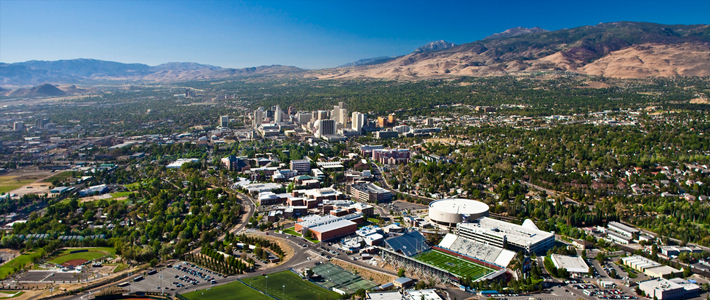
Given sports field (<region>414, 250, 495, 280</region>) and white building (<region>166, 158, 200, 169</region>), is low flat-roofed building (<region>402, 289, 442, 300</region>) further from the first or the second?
white building (<region>166, 158, 200, 169</region>)

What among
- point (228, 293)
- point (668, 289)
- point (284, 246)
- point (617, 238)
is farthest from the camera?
point (617, 238)

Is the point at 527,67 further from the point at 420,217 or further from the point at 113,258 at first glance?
the point at 113,258

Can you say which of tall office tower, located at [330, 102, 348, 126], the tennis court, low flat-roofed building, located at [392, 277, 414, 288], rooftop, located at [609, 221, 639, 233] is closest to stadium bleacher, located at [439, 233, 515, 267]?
low flat-roofed building, located at [392, 277, 414, 288]

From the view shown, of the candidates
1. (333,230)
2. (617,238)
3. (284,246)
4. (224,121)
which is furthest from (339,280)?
(224,121)

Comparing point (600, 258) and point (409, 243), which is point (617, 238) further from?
point (409, 243)

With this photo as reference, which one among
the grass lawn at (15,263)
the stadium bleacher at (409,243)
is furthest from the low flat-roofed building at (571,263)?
the grass lawn at (15,263)
